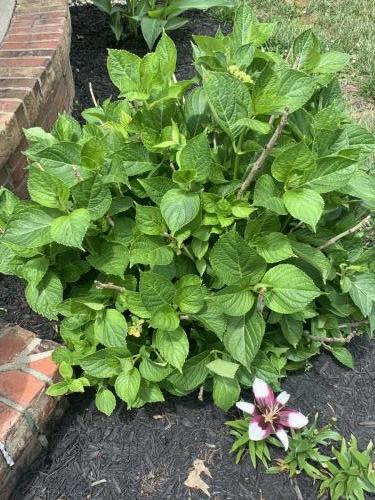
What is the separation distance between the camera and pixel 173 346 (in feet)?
5.64

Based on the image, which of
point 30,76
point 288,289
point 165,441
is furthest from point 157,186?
point 30,76

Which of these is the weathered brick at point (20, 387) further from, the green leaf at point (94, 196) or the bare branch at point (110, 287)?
the green leaf at point (94, 196)

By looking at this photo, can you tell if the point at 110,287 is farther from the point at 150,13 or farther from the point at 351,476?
the point at 150,13

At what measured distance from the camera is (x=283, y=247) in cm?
162

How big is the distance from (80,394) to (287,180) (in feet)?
3.82

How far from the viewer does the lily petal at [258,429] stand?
1.76 meters

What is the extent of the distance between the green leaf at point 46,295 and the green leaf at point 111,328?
0.15 metres

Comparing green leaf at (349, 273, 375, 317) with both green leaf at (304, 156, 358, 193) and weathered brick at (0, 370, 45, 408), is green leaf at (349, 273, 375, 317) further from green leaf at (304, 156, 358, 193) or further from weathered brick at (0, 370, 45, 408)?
weathered brick at (0, 370, 45, 408)

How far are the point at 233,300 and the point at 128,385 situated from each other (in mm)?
474

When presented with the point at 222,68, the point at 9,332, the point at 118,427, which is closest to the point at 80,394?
the point at 118,427

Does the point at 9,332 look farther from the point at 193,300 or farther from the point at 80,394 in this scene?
the point at 193,300

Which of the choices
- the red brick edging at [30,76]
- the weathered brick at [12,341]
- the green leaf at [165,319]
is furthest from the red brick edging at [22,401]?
the red brick edging at [30,76]

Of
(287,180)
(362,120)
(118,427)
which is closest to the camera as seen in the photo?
(287,180)

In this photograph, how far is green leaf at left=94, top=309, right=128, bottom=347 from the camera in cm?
173
